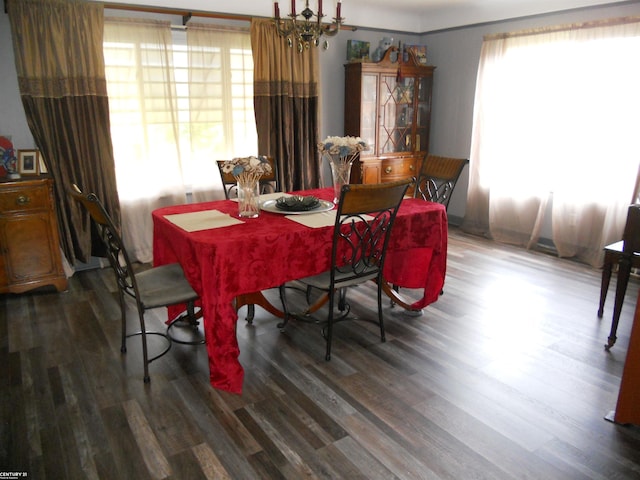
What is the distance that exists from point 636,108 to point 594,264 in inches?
54.6

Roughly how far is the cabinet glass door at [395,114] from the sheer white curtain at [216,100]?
1.50 metres

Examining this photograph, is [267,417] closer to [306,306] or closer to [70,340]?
[306,306]

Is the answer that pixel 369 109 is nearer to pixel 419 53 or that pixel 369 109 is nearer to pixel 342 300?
pixel 419 53

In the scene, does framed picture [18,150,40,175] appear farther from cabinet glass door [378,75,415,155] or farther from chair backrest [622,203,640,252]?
chair backrest [622,203,640,252]

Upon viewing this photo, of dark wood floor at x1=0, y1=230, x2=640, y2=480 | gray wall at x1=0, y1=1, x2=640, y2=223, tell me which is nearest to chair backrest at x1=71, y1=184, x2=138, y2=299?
dark wood floor at x1=0, y1=230, x2=640, y2=480

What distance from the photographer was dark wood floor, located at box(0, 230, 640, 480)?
6.31ft

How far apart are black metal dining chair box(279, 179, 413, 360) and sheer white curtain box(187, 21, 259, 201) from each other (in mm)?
2323

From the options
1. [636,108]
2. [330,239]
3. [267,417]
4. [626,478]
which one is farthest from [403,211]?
[636,108]

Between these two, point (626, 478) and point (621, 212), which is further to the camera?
point (621, 212)

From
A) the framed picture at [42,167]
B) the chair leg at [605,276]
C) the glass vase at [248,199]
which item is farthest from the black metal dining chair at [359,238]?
the framed picture at [42,167]

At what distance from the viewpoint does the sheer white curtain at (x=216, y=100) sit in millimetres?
4332

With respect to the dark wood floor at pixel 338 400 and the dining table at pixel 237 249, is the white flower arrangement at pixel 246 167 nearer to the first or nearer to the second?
the dining table at pixel 237 249

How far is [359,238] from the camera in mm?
2617

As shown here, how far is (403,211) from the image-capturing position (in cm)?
300
